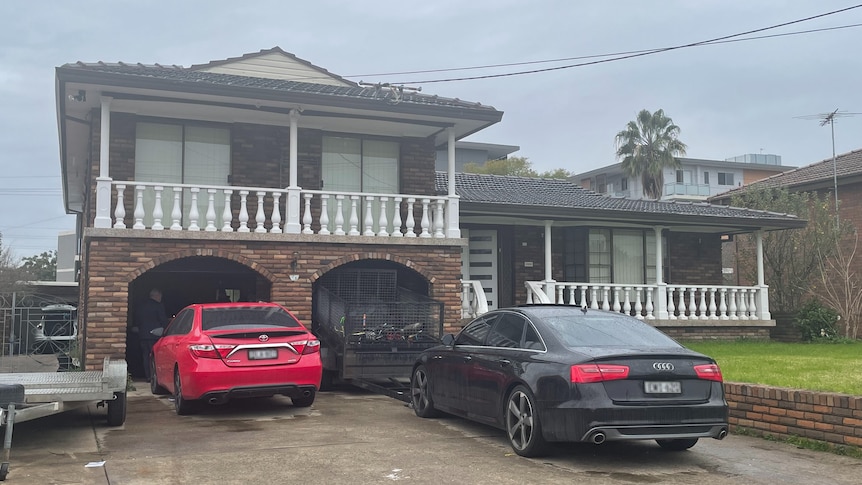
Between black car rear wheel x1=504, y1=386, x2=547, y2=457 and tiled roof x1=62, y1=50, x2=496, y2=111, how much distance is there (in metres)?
8.41

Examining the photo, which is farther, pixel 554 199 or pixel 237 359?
pixel 554 199

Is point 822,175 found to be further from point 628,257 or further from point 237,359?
point 237,359

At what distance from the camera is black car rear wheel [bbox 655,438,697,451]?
728 cm

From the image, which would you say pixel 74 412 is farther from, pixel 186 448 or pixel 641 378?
pixel 641 378

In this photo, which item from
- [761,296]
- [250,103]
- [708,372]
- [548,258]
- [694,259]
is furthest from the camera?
[694,259]

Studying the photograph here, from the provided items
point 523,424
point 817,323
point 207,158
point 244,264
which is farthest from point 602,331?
point 817,323

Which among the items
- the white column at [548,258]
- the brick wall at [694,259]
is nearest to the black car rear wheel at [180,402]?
the white column at [548,258]

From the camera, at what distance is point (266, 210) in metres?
15.7

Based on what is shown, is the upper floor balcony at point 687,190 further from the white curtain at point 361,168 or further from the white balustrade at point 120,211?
the white balustrade at point 120,211

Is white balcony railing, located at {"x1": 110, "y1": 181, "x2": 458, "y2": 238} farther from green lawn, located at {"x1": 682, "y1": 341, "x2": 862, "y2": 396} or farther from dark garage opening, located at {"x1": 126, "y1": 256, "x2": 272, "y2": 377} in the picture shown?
green lawn, located at {"x1": 682, "y1": 341, "x2": 862, "y2": 396}

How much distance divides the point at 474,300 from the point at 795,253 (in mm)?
10386

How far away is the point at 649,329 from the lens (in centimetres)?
777

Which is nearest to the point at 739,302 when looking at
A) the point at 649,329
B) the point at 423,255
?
the point at 423,255

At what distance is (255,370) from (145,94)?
664 cm
